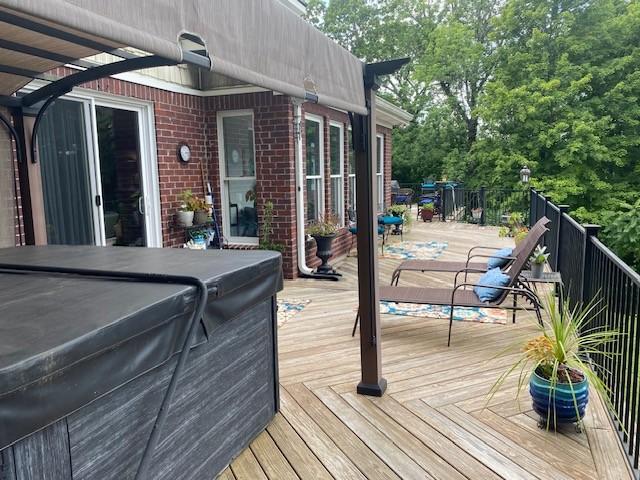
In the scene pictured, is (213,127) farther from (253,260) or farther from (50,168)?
(253,260)

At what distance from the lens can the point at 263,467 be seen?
7.20ft

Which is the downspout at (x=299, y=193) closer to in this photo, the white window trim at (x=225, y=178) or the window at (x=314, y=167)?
the white window trim at (x=225, y=178)

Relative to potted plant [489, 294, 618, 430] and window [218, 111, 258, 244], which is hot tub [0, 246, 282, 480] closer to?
potted plant [489, 294, 618, 430]

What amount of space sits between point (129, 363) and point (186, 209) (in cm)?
445

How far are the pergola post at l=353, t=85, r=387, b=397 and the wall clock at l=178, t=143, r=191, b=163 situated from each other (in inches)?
140

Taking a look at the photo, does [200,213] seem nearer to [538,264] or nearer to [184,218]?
[184,218]

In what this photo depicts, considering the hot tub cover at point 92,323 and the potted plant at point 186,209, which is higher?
the potted plant at point 186,209

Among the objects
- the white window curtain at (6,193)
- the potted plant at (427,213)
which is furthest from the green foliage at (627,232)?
the white window curtain at (6,193)

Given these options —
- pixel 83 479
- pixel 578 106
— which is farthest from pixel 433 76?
pixel 83 479

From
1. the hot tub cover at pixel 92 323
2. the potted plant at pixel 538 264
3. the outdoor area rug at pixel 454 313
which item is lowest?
the outdoor area rug at pixel 454 313

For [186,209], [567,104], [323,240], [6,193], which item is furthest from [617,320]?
[567,104]

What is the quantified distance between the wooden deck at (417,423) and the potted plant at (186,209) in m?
2.31

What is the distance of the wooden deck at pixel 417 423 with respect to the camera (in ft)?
7.09

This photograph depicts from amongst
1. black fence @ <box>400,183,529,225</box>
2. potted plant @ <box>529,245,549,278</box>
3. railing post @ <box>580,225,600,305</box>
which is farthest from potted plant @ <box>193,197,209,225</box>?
black fence @ <box>400,183,529,225</box>
